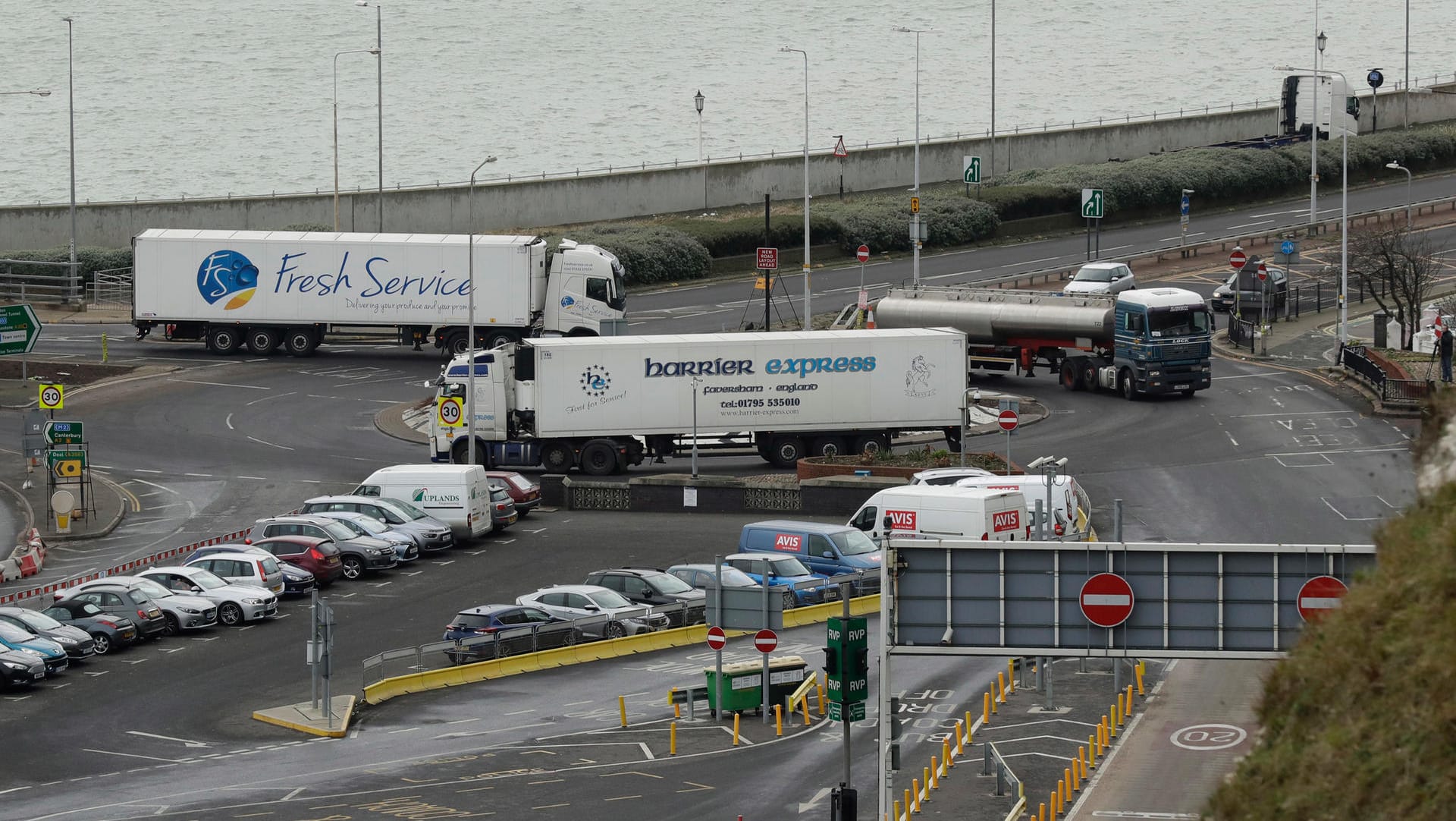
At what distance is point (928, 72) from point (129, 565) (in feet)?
417

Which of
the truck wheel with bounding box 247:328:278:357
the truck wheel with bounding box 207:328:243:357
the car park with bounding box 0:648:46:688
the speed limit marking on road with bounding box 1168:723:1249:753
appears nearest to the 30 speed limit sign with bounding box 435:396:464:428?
the truck wheel with bounding box 247:328:278:357

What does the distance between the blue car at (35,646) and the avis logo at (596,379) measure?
724 inches

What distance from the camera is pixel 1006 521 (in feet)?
130

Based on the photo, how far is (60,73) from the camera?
514 feet

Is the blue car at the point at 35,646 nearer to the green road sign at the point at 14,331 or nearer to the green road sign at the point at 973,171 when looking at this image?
the green road sign at the point at 14,331

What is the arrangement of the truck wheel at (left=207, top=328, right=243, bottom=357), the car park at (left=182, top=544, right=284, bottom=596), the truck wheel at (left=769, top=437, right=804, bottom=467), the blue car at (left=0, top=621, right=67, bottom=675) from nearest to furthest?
1. the blue car at (left=0, top=621, right=67, bottom=675)
2. the car park at (left=182, top=544, right=284, bottom=596)
3. the truck wheel at (left=769, top=437, right=804, bottom=467)
4. the truck wheel at (left=207, top=328, right=243, bottom=357)

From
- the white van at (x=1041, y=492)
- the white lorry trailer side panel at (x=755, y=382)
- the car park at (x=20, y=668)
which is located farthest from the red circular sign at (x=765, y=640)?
the white lorry trailer side panel at (x=755, y=382)

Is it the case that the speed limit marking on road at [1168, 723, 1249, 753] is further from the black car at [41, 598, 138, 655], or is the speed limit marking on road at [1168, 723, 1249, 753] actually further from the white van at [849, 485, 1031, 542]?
the black car at [41, 598, 138, 655]

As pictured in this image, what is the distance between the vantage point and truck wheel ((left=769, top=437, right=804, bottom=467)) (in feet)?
167

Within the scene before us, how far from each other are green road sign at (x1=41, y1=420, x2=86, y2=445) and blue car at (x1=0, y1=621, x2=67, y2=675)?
1243 cm

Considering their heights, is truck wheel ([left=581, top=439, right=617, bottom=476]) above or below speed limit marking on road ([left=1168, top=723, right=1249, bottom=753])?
above

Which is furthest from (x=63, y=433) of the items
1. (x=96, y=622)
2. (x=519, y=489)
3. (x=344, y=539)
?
(x=96, y=622)

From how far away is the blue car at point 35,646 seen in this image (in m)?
33.9

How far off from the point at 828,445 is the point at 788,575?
12405mm
